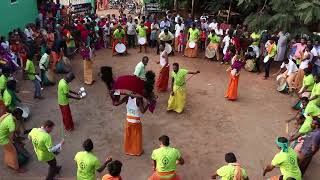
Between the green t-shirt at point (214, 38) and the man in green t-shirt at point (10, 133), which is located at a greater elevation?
the green t-shirt at point (214, 38)

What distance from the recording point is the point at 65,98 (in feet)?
35.0

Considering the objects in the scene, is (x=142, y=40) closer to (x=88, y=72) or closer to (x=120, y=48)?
(x=120, y=48)

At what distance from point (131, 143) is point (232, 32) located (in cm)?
860

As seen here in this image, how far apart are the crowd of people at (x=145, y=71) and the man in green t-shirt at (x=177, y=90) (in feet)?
0.06

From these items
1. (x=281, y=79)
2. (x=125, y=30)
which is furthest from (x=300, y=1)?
(x=125, y=30)

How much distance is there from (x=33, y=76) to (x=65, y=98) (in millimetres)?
2537

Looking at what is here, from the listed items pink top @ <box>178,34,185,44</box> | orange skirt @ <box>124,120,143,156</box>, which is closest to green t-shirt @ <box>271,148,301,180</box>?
orange skirt @ <box>124,120,143,156</box>

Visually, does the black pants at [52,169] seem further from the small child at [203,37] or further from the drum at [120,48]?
the small child at [203,37]

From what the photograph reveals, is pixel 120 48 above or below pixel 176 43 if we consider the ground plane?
below

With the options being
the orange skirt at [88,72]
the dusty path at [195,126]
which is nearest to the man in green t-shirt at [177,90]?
the dusty path at [195,126]

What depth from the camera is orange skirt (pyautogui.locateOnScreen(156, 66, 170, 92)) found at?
13805 millimetres

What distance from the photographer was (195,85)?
14945 millimetres

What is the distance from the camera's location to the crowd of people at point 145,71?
769cm

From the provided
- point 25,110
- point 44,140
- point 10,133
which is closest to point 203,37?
point 25,110
